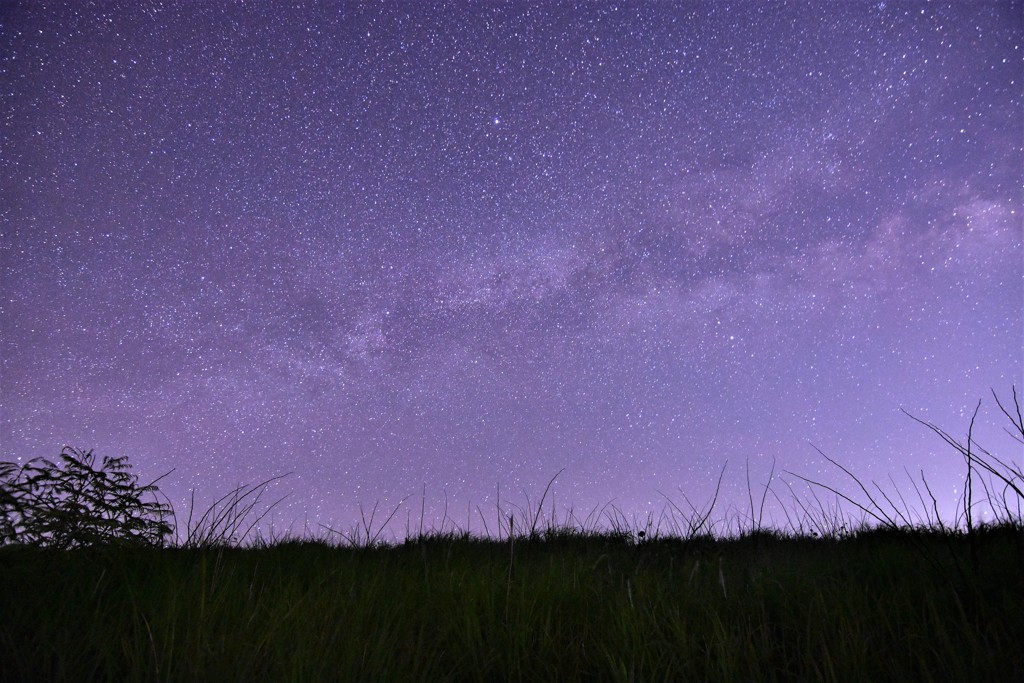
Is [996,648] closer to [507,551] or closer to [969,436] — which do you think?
[969,436]

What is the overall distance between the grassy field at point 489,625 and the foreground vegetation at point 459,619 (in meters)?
0.01

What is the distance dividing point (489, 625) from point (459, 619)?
0.47 ft

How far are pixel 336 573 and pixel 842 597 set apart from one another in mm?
2570

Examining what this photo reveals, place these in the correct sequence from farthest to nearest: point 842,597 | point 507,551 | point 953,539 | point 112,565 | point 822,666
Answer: point 507,551
point 953,539
point 112,565
point 842,597
point 822,666

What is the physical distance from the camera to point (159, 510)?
140 inches

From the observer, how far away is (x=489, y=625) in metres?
2.71

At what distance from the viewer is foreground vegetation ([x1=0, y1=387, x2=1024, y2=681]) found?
84.6 inches

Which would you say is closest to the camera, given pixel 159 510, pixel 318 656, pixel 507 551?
pixel 318 656

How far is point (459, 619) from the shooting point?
2773mm

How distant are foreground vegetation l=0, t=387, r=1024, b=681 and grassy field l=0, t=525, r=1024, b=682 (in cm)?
1

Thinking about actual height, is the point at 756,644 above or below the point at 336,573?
below

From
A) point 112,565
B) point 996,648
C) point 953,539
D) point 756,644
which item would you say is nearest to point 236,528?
point 112,565

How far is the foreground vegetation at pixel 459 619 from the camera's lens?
2.15 m

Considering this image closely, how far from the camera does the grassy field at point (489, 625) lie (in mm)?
2135
